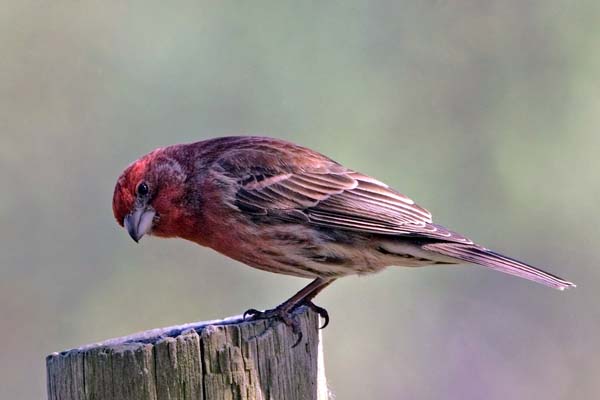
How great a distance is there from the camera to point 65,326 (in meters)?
9.20

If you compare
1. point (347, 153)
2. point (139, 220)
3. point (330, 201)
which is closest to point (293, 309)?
point (330, 201)

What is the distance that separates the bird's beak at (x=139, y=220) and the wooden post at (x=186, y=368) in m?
1.85

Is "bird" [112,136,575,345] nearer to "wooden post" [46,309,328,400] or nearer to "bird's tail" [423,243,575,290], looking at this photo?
"bird's tail" [423,243,575,290]

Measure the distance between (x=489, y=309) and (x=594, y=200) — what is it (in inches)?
57.4

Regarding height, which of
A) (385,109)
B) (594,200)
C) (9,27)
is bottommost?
(594,200)

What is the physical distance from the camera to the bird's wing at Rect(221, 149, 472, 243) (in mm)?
5949

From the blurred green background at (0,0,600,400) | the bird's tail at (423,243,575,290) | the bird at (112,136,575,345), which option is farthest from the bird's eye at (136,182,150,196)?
the blurred green background at (0,0,600,400)

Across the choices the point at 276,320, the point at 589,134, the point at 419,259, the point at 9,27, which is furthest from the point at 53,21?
the point at 276,320

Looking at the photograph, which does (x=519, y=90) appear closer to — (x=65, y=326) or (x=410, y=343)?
(x=410, y=343)

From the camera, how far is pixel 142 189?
19.9ft

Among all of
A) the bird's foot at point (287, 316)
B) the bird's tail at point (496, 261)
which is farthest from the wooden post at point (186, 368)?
the bird's tail at point (496, 261)

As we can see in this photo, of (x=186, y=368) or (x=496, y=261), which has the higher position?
(x=496, y=261)

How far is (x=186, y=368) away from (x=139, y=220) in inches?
88.9

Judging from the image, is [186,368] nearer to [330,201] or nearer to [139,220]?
[139,220]
